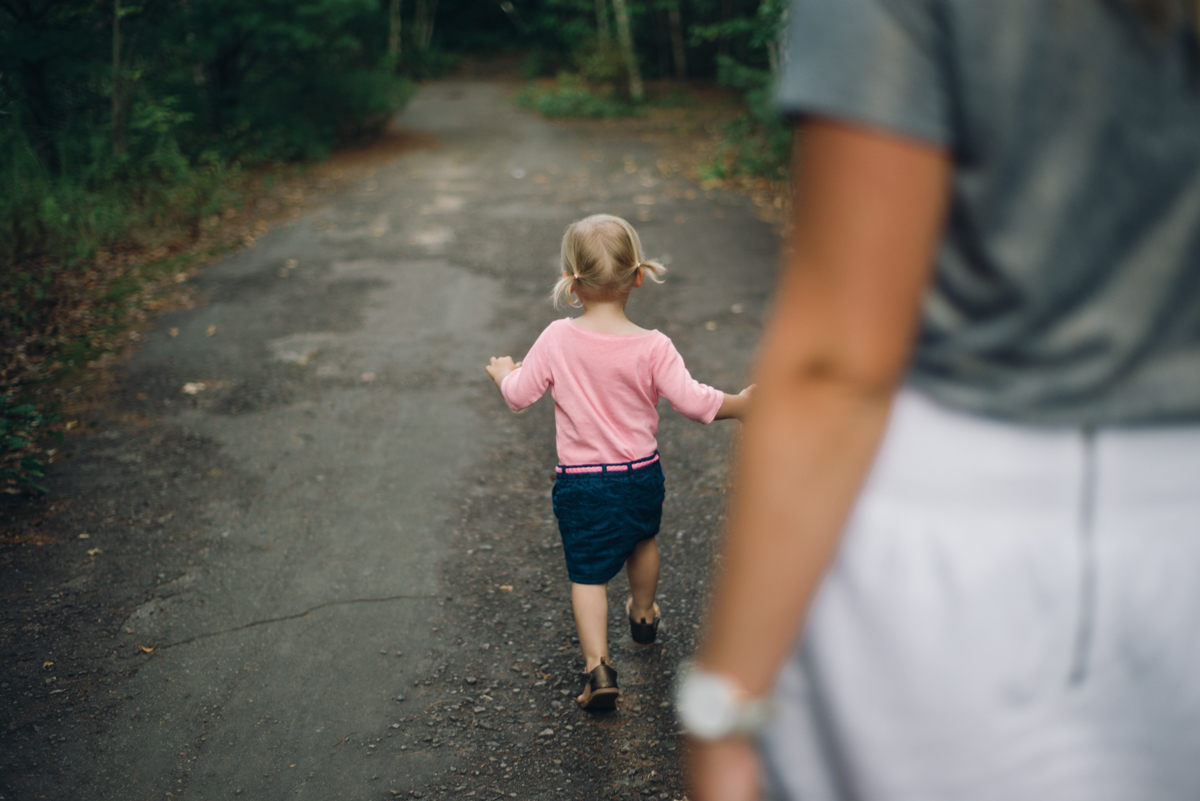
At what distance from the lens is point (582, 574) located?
3152mm

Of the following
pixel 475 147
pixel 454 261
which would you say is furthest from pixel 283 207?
pixel 475 147

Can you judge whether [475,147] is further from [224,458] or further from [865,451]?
[865,451]

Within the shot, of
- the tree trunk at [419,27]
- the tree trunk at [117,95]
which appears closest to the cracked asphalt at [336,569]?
the tree trunk at [117,95]

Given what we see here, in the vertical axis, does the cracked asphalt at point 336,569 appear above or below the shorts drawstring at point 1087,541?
below

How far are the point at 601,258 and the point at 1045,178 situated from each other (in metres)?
2.24

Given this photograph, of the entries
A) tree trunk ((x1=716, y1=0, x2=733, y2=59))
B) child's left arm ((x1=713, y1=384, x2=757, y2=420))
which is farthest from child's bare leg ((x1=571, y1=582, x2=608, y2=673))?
tree trunk ((x1=716, y1=0, x2=733, y2=59))

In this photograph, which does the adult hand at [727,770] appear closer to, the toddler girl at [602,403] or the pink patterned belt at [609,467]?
the toddler girl at [602,403]

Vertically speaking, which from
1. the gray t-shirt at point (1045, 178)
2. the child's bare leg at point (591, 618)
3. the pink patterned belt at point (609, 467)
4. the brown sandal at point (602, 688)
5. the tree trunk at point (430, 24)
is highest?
the gray t-shirt at point (1045, 178)

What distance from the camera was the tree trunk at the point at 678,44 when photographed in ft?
81.2

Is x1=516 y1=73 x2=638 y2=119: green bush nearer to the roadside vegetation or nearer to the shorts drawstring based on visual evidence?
the roadside vegetation

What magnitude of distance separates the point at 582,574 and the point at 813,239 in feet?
8.10

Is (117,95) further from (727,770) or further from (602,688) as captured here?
(727,770)

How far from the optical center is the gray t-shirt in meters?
0.74

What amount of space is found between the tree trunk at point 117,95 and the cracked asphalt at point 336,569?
14.3ft
